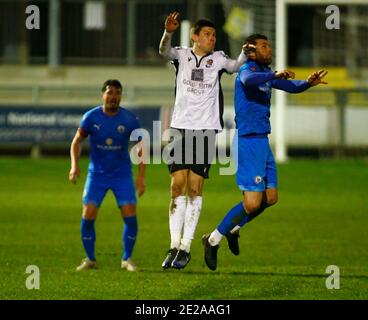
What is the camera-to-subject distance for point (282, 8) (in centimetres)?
2934

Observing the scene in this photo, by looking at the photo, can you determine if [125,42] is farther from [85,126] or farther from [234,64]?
[234,64]

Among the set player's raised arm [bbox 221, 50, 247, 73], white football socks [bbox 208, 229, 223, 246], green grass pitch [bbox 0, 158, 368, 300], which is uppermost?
player's raised arm [bbox 221, 50, 247, 73]

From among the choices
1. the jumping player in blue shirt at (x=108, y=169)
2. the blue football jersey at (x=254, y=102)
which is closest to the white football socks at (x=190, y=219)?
the blue football jersey at (x=254, y=102)

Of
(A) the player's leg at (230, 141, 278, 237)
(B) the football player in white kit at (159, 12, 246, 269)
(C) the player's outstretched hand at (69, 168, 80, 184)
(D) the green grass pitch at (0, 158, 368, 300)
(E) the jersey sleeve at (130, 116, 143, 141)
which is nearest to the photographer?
(B) the football player in white kit at (159, 12, 246, 269)

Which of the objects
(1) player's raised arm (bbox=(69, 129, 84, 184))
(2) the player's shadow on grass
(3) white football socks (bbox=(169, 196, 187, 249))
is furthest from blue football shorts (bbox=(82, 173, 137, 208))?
(3) white football socks (bbox=(169, 196, 187, 249))

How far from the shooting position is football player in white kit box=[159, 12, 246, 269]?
1199cm

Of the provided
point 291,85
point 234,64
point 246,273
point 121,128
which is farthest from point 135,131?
point 291,85

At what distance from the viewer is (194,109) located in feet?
39.3

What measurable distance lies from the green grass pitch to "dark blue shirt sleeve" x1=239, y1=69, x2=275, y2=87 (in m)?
2.19

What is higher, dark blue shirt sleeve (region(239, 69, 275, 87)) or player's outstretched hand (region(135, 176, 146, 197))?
dark blue shirt sleeve (region(239, 69, 275, 87))

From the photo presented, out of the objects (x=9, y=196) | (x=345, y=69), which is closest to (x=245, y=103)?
(x=9, y=196)

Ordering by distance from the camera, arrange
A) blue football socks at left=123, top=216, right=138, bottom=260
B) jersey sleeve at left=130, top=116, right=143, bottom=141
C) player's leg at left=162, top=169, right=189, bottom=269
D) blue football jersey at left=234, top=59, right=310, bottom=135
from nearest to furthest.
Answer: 1. player's leg at left=162, top=169, right=189, bottom=269
2. blue football jersey at left=234, top=59, right=310, bottom=135
3. jersey sleeve at left=130, top=116, right=143, bottom=141
4. blue football socks at left=123, top=216, right=138, bottom=260

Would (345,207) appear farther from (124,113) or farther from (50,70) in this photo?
(50,70)

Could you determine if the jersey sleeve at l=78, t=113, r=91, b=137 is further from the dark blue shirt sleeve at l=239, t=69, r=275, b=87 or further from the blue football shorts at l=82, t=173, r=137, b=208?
the dark blue shirt sleeve at l=239, t=69, r=275, b=87
